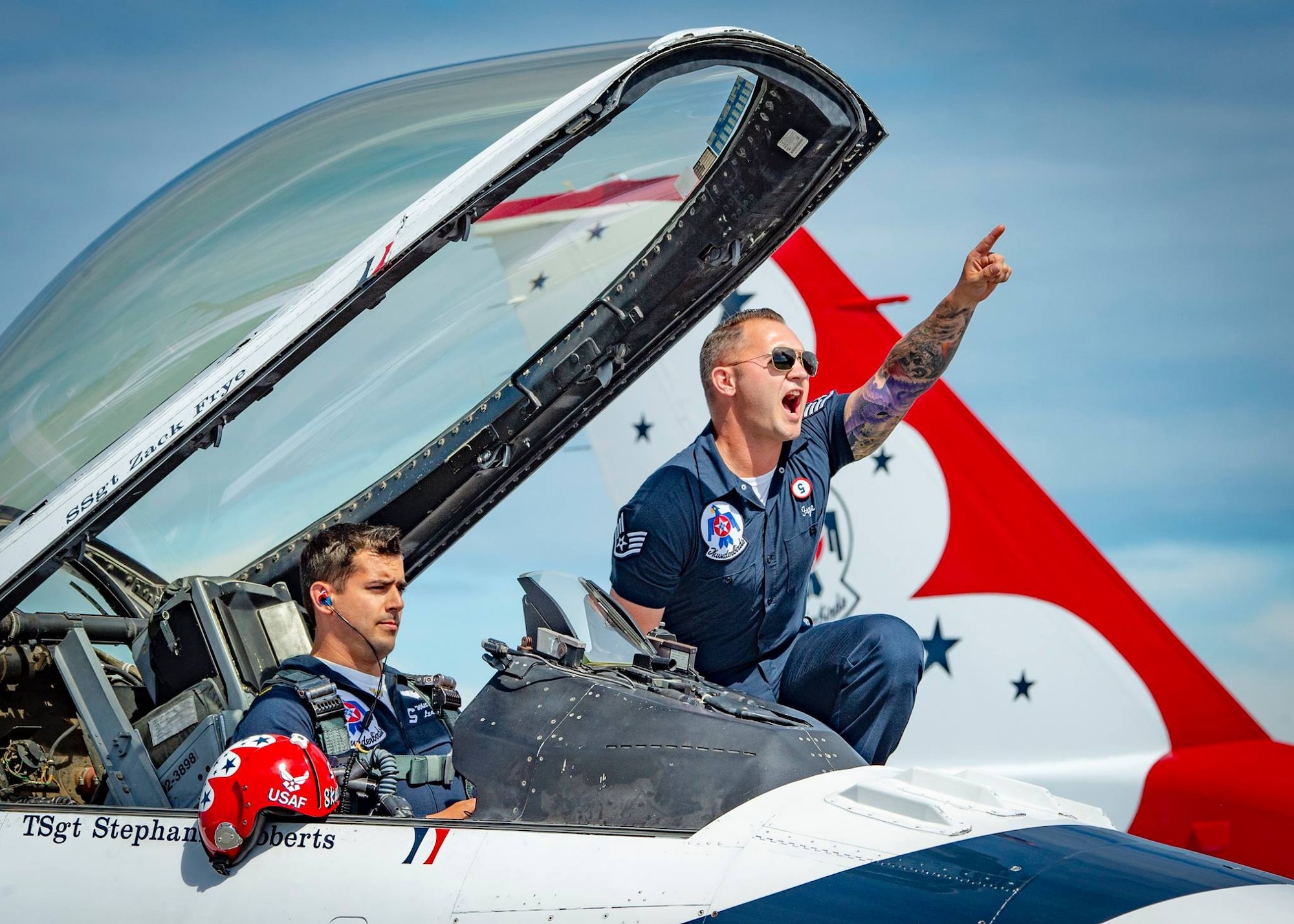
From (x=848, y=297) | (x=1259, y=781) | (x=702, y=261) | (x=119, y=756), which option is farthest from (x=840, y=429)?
(x=848, y=297)

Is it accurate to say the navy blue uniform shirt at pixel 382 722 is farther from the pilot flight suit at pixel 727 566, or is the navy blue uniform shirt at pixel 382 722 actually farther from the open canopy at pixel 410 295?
the pilot flight suit at pixel 727 566

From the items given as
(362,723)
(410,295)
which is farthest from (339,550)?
(410,295)

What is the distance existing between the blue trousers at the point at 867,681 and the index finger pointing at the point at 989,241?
1007mm

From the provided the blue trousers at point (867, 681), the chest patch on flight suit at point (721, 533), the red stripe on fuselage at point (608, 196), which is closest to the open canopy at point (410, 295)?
the red stripe on fuselage at point (608, 196)

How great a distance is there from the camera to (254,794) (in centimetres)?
224

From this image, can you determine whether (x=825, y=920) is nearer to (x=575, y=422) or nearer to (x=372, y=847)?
(x=372, y=847)

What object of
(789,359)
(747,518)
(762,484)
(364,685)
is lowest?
(364,685)

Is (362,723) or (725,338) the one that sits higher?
(725,338)

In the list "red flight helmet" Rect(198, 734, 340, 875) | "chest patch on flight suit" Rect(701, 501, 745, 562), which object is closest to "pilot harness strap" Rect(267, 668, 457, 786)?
"red flight helmet" Rect(198, 734, 340, 875)

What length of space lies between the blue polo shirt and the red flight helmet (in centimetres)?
135

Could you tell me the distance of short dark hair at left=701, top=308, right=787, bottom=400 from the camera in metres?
3.50

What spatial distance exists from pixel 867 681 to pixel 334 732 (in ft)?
4.35

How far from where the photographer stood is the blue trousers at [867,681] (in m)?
3.06

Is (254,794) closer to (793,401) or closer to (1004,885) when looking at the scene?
(1004,885)
